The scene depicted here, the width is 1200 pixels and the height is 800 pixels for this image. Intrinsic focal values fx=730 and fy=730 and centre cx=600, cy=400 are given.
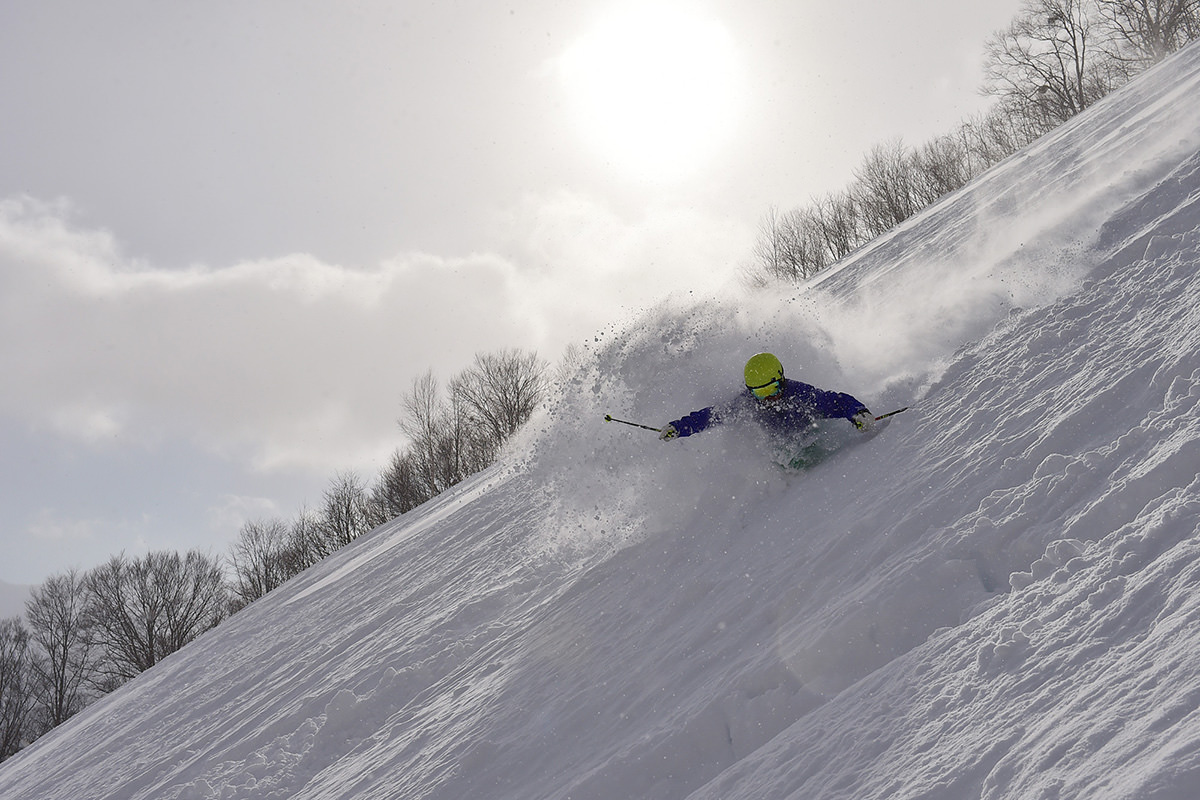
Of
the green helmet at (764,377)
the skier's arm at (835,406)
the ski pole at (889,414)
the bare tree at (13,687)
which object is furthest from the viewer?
the bare tree at (13,687)

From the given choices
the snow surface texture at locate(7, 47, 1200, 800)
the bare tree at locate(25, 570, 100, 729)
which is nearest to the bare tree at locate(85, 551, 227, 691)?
the bare tree at locate(25, 570, 100, 729)

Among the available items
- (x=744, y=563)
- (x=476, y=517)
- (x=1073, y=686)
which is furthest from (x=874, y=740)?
(x=476, y=517)

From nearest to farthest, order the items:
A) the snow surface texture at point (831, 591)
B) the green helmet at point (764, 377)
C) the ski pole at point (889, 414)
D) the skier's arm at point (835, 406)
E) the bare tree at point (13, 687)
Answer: the snow surface texture at point (831, 591) → the ski pole at point (889, 414) → the skier's arm at point (835, 406) → the green helmet at point (764, 377) → the bare tree at point (13, 687)

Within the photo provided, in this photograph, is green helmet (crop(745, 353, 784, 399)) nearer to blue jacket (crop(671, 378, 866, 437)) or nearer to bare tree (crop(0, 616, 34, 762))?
blue jacket (crop(671, 378, 866, 437))

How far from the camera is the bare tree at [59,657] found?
118 ft

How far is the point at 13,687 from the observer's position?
36.2m

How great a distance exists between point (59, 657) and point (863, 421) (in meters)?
44.9

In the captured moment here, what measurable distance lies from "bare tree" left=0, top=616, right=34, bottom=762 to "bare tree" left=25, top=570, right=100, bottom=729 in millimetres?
507

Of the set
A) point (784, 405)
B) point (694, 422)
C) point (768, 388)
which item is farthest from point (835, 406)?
point (694, 422)

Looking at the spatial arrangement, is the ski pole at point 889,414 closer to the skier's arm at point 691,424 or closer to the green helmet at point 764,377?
the green helmet at point 764,377

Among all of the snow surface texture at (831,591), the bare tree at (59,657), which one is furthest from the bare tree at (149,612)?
the snow surface texture at (831,591)

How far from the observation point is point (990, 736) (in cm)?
195

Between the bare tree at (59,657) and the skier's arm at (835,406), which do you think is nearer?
the skier's arm at (835,406)

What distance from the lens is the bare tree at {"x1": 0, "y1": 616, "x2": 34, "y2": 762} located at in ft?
116
